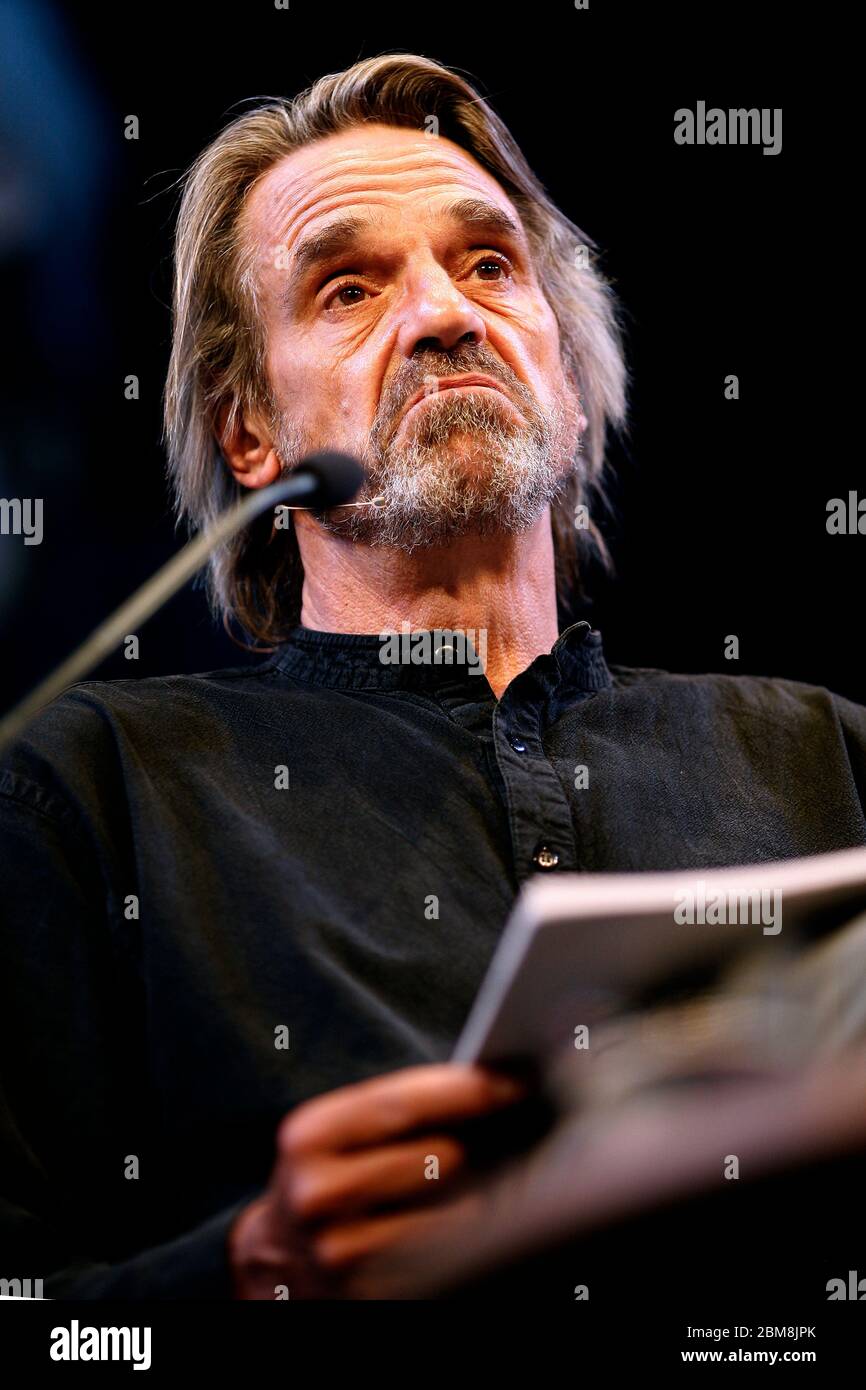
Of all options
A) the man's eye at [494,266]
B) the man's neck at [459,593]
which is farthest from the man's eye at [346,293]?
the man's neck at [459,593]

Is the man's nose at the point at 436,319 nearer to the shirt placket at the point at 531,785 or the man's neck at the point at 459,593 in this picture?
the man's neck at the point at 459,593

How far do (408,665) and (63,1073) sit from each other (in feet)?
2.04

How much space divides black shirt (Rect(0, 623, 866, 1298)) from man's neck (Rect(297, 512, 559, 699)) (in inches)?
4.2

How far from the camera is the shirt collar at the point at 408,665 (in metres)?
1.59

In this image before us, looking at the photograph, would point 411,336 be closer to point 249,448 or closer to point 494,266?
point 494,266

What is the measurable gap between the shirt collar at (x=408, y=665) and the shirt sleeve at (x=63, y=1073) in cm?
40

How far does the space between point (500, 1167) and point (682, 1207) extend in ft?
0.55

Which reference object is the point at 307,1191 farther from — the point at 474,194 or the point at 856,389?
the point at 856,389

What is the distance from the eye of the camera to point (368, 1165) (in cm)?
95

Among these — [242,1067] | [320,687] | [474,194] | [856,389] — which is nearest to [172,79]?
[474,194]

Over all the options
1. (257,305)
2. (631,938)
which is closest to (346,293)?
(257,305)

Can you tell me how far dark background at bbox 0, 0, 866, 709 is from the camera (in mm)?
1984

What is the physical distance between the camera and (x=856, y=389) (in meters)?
2.06

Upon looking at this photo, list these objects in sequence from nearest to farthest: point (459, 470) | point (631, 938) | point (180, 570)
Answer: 1. point (631, 938)
2. point (180, 570)
3. point (459, 470)
